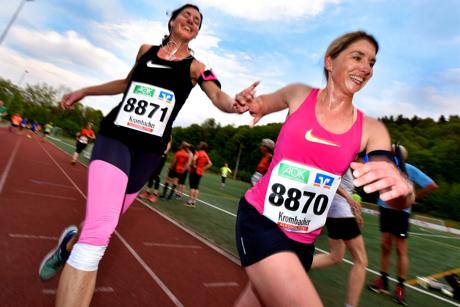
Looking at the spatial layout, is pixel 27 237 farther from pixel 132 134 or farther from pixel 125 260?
pixel 132 134

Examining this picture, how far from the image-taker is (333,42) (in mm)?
2260

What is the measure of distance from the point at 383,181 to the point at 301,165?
2.11ft

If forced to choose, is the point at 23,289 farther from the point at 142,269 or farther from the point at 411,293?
the point at 411,293

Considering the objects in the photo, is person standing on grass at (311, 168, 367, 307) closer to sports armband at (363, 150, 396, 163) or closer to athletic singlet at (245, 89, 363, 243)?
athletic singlet at (245, 89, 363, 243)

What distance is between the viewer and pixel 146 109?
2473 mm

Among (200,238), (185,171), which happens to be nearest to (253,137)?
(185,171)

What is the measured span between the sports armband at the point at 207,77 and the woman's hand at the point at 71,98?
1132 mm

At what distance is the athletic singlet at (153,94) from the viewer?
2426 mm

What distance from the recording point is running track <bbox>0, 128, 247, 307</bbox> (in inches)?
126

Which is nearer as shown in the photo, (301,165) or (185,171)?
(301,165)

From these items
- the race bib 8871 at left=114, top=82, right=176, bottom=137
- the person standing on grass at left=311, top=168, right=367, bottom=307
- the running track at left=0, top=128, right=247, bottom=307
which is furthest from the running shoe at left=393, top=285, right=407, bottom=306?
the race bib 8871 at left=114, top=82, right=176, bottom=137

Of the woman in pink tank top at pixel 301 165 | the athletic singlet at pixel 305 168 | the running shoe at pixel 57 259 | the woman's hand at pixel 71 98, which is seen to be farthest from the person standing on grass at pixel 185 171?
the athletic singlet at pixel 305 168

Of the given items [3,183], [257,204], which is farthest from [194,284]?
[3,183]

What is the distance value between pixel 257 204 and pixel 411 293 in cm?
476
